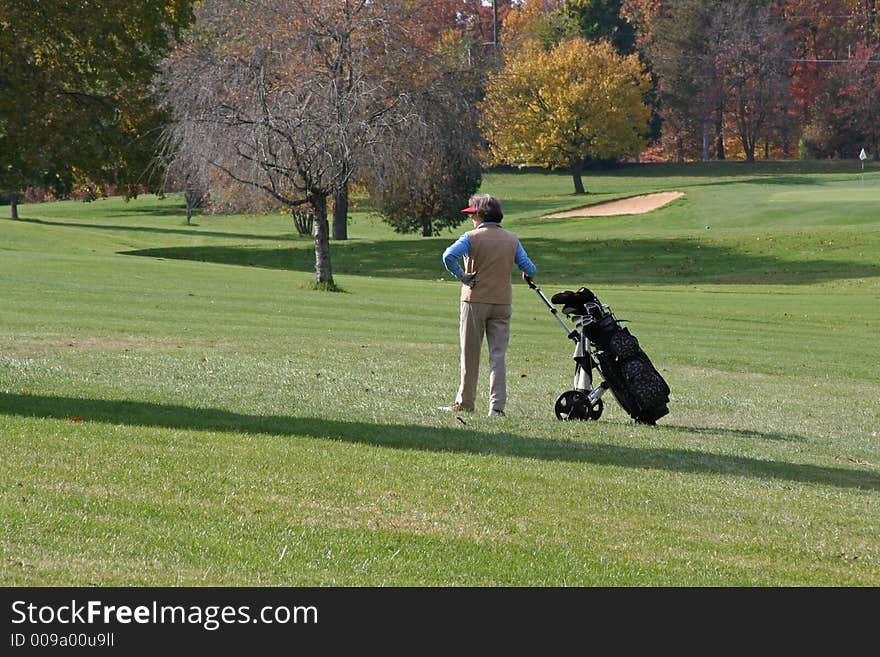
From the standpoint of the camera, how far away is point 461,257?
40.9 ft

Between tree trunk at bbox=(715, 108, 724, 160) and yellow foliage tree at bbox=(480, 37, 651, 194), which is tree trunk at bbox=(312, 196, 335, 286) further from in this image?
tree trunk at bbox=(715, 108, 724, 160)

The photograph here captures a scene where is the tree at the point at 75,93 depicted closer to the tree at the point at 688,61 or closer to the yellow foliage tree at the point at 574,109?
the yellow foliage tree at the point at 574,109

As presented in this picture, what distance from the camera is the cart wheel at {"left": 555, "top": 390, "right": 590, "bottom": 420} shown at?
43.1 feet

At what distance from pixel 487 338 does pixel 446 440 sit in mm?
1906

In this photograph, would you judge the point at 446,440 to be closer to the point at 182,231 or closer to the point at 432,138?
the point at 432,138

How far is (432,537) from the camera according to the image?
24.7ft

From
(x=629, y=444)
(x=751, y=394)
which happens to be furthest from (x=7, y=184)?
(x=751, y=394)

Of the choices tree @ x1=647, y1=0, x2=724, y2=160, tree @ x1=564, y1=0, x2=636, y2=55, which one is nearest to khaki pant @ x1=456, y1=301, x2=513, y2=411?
tree @ x1=564, y1=0, x2=636, y2=55

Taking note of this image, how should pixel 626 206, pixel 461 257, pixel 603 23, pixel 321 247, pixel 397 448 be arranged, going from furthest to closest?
1. pixel 603 23
2. pixel 626 206
3. pixel 321 247
4. pixel 461 257
5. pixel 397 448

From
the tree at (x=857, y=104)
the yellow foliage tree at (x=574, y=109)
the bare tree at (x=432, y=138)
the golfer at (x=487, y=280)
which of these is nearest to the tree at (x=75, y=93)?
the golfer at (x=487, y=280)

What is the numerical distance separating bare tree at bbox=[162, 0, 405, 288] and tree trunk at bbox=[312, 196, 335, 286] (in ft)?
0.09

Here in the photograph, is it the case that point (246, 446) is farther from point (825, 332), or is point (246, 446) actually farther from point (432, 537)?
point (825, 332)

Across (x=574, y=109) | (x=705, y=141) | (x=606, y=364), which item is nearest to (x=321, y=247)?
(x=606, y=364)

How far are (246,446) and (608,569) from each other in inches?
153
